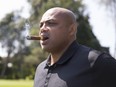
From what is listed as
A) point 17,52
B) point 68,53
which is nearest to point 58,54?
point 68,53

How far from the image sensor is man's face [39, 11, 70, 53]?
10.9 feet

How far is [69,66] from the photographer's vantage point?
333 cm

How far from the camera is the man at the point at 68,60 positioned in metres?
3.22

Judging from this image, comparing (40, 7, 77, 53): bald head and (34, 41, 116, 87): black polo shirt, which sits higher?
(40, 7, 77, 53): bald head

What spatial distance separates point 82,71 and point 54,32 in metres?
0.37

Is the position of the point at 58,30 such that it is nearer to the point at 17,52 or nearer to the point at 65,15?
the point at 65,15

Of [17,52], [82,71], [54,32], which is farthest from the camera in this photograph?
[17,52]

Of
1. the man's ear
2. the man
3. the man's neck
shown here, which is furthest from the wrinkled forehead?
the man's neck

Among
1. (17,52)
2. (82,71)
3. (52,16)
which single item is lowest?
(17,52)

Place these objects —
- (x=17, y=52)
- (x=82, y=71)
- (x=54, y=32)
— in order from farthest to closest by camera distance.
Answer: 1. (x=17, y=52)
2. (x=54, y=32)
3. (x=82, y=71)

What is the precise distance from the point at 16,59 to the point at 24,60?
296 cm

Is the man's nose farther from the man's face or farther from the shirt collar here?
the shirt collar

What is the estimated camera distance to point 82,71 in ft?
10.6

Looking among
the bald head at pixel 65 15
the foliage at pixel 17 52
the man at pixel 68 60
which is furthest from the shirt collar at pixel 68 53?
the foliage at pixel 17 52
